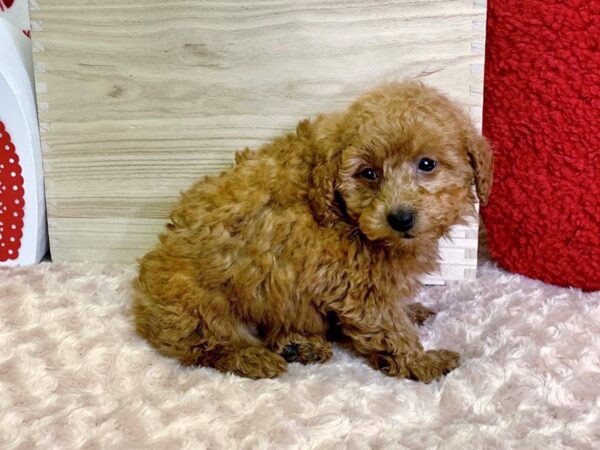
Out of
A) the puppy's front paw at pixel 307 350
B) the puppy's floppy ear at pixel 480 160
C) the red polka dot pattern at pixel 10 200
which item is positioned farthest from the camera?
the red polka dot pattern at pixel 10 200

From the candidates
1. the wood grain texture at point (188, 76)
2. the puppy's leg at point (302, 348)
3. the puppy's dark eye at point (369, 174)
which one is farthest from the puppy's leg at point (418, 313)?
the wood grain texture at point (188, 76)

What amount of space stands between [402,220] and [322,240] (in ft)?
0.84

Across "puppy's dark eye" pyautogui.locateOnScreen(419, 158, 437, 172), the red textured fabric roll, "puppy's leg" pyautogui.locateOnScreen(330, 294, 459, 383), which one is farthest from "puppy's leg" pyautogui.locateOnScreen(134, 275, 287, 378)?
the red textured fabric roll

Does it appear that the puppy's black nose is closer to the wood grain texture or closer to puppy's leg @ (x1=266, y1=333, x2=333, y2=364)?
puppy's leg @ (x1=266, y1=333, x2=333, y2=364)

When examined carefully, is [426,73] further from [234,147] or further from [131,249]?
[131,249]

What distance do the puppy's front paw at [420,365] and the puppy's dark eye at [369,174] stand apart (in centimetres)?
53

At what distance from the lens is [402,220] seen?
171 cm

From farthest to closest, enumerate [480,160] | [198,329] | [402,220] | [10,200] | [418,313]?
[10,200]
[418,313]
[198,329]
[480,160]
[402,220]

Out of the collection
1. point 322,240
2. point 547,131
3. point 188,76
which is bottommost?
point 322,240

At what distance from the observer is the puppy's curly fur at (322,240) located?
176 centimetres

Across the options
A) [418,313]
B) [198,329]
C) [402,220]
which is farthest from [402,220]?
[198,329]

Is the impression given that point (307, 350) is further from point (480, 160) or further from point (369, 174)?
point (480, 160)

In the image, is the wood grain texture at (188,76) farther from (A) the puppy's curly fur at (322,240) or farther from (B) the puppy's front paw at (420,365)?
→ (B) the puppy's front paw at (420,365)

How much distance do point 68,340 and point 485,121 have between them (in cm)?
166
